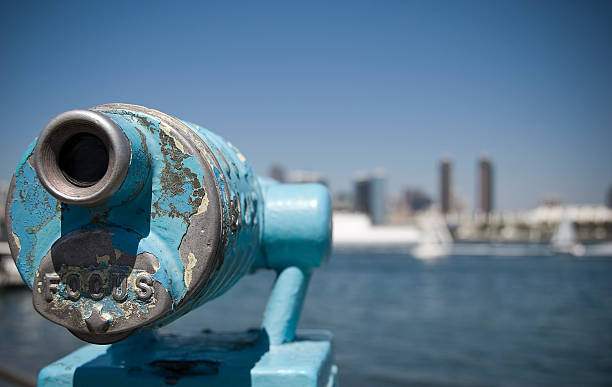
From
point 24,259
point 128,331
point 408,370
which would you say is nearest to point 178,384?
point 128,331

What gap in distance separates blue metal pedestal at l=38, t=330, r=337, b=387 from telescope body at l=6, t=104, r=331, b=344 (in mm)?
445

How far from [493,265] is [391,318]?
32867mm

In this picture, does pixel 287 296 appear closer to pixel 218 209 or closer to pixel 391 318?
→ pixel 218 209

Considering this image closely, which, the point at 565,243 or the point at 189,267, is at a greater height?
the point at 189,267

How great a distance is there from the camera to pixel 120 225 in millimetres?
1786

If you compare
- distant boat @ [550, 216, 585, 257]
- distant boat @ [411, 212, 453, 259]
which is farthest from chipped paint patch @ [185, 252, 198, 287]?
distant boat @ [550, 216, 585, 257]

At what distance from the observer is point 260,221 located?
258cm

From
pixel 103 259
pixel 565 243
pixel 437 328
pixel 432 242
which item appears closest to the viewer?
pixel 103 259

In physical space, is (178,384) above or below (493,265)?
above

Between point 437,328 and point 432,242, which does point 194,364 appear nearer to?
point 437,328

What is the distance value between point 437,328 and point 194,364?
1764 centimetres

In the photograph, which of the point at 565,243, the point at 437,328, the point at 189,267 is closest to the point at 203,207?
the point at 189,267

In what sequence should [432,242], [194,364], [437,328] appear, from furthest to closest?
[432,242]
[437,328]
[194,364]

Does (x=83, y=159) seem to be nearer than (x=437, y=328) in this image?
Yes
